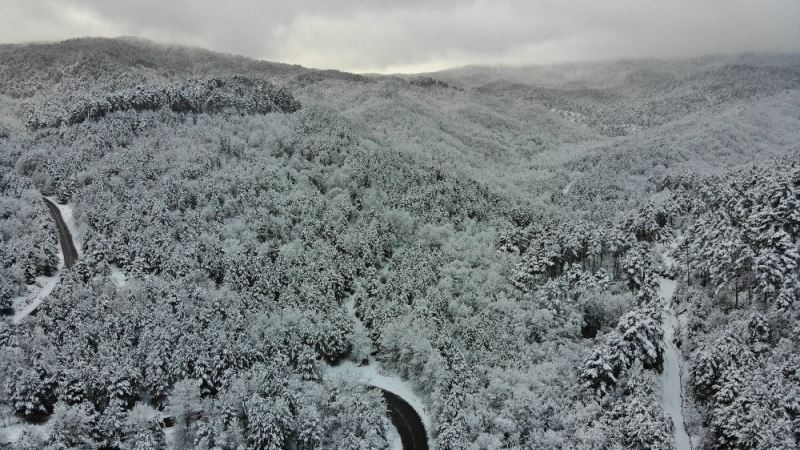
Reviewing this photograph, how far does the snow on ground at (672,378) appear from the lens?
245 ft

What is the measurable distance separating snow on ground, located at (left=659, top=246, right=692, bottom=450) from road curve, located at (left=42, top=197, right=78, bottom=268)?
133537 millimetres

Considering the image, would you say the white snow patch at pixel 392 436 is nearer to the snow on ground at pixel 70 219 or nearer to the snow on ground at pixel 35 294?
the snow on ground at pixel 35 294

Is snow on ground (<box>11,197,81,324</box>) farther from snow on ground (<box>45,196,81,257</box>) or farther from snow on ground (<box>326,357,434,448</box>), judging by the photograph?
snow on ground (<box>326,357,434,448</box>)

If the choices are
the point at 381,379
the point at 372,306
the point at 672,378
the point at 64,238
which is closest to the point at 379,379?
the point at 381,379

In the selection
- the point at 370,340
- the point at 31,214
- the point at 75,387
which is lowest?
the point at 370,340

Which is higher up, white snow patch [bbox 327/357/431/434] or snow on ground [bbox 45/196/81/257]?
snow on ground [bbox 45/196/81/257]

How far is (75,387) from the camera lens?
8538 cm

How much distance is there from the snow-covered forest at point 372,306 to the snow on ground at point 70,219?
81cm

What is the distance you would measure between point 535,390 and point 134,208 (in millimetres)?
112346

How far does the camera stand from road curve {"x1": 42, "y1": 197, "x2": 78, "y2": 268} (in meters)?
132

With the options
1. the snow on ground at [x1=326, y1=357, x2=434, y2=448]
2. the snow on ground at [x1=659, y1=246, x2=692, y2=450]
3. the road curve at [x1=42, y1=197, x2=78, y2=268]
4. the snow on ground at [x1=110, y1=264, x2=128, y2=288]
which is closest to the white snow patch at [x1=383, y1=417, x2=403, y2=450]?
the snow on ground at [x1=326, y1=357, x2=434, y2=448]

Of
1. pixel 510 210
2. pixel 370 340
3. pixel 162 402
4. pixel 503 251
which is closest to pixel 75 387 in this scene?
pixel 162 402

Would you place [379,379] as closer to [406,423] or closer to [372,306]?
[406,423]

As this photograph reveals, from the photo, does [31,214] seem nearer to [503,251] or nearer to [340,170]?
[340,170]
